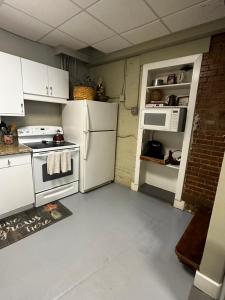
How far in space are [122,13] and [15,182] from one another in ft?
7.65

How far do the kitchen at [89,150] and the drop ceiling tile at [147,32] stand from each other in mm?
27

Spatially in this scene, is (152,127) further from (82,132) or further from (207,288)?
(207,288)

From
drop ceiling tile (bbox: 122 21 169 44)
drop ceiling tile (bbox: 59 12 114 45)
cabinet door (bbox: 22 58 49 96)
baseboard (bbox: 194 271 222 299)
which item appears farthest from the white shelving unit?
cabinet door (bbox: 22 58 49 96)

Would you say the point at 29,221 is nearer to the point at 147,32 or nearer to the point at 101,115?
the point at 101,115

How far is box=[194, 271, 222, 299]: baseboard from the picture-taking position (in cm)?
130

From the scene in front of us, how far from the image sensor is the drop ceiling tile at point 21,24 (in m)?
1.87

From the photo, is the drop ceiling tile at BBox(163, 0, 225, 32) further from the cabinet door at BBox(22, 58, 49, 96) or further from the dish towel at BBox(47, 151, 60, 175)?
the dish towel at BBox(47, 151, 60, 175)

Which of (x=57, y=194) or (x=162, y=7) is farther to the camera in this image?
(x=57, y=194)

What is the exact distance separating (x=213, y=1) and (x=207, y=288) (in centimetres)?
254

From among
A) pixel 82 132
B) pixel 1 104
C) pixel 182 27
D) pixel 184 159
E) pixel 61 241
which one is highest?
pixel 182 27

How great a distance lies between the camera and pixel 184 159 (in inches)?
95.1

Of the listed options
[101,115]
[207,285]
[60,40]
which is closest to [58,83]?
[60,40]

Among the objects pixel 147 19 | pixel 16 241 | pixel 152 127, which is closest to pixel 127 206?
pixel 152 127

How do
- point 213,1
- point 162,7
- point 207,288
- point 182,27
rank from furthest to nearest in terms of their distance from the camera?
1. point 182,27
2. point 162,7
3. point 213,1
4. point 207,288
